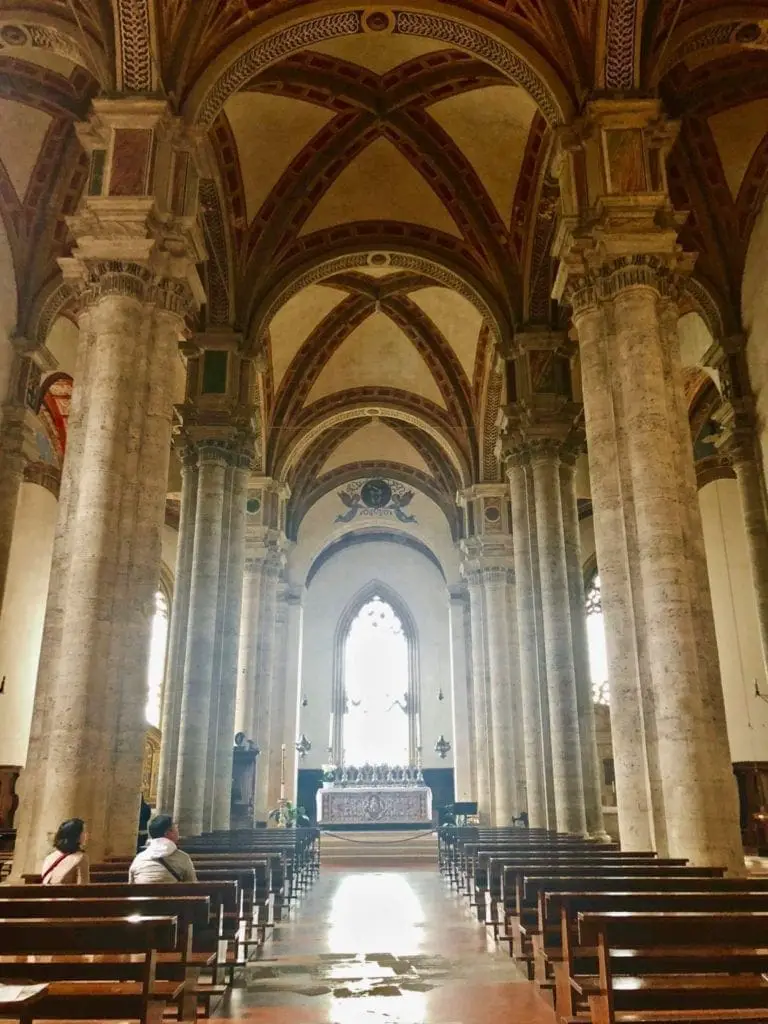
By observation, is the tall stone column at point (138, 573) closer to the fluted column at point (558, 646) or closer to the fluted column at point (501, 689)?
the fluted column at point (558, 646)

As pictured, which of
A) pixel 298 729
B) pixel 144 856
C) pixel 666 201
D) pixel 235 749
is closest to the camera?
pixel 144 856

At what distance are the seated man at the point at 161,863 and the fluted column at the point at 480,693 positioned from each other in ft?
53.7

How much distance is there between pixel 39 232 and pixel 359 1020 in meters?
13.5

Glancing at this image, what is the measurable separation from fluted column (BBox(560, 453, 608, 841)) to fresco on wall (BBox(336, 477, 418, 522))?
1438 centimetres

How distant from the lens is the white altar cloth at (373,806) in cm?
2261

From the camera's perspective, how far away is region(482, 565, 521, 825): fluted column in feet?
60.3

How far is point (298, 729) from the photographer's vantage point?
2930 cm

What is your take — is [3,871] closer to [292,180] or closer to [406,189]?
[292,180]

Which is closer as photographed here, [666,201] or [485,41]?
[666,201]

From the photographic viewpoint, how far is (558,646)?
13875 millimetres

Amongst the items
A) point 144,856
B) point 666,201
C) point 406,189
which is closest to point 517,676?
point 406,189

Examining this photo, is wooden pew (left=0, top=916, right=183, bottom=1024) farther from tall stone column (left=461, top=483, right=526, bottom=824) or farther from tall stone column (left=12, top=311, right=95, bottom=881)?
tall stone column (left=461, top=483, right=526, bottom=824)

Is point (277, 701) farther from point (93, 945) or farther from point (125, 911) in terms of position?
point (93, 945)

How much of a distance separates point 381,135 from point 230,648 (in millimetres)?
9662
